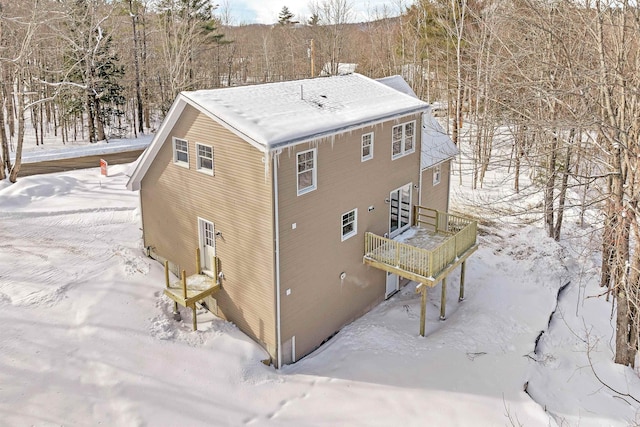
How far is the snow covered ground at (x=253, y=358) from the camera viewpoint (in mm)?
11125

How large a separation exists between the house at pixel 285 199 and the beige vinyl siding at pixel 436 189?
72.9 inches

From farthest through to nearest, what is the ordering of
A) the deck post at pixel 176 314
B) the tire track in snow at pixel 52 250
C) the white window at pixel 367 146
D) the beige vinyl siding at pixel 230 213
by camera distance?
the white window at pixel 367 146, the tire track in snow at pixel 52 250, the deck post at pixel 176 314, the beige vinyl siding at pixel 230 213

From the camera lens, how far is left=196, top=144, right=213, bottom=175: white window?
13.6m

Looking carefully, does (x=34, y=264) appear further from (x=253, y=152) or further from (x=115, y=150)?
(x=115, y=150)

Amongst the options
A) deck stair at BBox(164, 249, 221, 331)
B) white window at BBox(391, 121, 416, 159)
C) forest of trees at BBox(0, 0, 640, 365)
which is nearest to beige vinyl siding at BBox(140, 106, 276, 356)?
deck stair at BBox(164, 249, 221, 331)

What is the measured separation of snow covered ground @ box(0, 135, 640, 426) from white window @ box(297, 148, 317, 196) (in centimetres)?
436

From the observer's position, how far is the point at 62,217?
1903 cm

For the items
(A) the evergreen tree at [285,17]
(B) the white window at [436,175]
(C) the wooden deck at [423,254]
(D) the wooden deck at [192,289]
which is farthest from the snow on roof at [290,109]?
(A) the evergreen tree at [285,17]

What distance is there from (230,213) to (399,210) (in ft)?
21.3

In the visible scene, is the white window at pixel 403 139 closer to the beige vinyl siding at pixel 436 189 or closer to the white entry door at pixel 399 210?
the white entry door at pixel 399 210

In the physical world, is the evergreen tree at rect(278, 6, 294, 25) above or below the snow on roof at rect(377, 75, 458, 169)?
above

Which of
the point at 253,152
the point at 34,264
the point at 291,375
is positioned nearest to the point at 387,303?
the point at 291,375

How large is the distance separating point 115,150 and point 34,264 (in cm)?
2204

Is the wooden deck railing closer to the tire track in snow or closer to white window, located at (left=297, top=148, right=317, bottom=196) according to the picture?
white window, located at (left=297, top=148, right=317, bottom=196)
